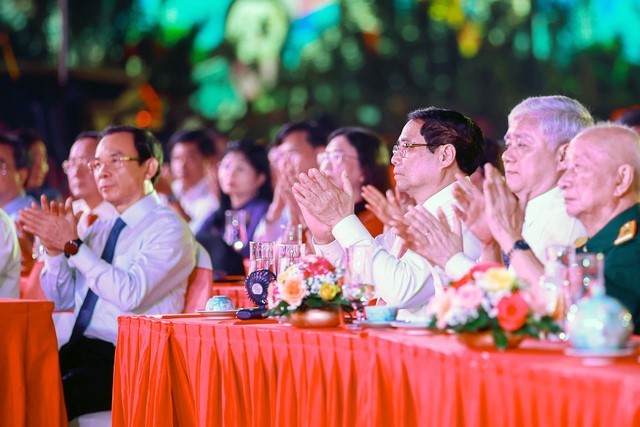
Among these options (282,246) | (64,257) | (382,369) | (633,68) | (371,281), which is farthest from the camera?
(633,68)

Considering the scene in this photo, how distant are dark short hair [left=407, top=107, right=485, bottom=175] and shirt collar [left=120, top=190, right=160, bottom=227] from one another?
1479 millimetres

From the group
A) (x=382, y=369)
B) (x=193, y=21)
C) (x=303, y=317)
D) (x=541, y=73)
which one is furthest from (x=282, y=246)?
(x=193, y=21)

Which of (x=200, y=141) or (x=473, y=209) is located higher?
(x=200, y=141)

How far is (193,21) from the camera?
13734 millimetres

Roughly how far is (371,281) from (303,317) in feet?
0.74

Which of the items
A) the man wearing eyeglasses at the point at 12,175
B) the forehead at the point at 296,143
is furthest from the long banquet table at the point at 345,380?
the forehead at the point at 296,143

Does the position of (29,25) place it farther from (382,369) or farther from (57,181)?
(382,369)

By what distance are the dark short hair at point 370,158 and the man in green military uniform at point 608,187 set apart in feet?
8.78

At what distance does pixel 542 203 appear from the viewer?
3934 mm

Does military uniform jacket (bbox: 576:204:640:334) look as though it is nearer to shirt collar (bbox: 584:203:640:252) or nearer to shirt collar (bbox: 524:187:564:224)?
shirt collar (bbox: 584:203:640:252)

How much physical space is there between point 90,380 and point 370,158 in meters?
1.97

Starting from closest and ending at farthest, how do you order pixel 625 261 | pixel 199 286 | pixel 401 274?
pixel 625 261 → pixel 401 274 → pixel 199 286

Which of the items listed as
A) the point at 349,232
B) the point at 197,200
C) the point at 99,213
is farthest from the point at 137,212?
the point at 197,200

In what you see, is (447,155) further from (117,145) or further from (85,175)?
(85,175)
